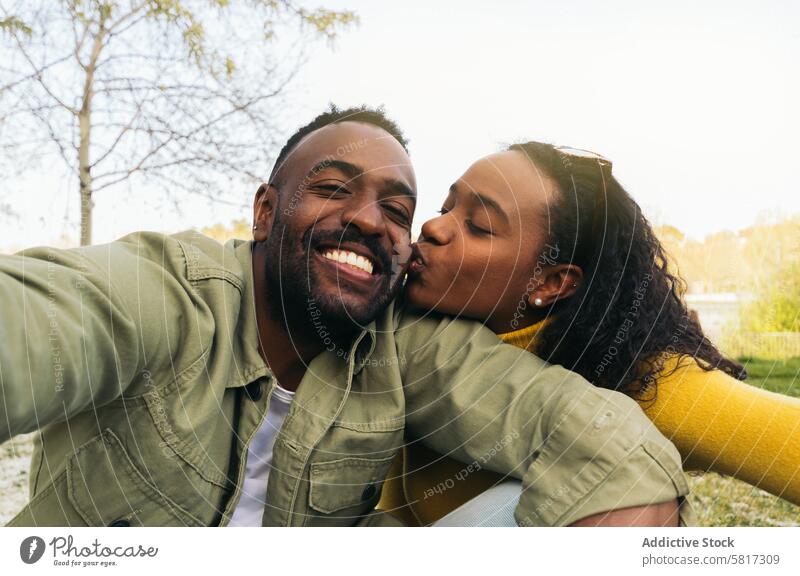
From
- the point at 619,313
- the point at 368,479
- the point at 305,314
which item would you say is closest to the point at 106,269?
the point at 305,314

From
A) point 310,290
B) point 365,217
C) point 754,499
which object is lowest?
point 754,499

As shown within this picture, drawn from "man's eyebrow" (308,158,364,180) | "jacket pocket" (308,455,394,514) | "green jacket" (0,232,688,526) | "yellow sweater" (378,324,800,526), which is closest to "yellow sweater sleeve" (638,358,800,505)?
"yellow sweater" (378,324,800,526)

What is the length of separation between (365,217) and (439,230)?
103mm

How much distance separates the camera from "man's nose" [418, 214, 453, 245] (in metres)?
0.92

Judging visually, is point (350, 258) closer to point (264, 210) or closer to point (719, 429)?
point (264, 210)

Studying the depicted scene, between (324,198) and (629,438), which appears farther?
(324,198)

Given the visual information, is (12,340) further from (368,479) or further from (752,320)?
(752,320)

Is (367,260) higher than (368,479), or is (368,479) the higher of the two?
(367,260)

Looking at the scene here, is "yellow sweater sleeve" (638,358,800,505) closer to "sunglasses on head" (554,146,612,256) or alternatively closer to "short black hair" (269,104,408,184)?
"sunglasses on head" (554,146,612,256)

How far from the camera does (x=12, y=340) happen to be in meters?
0.60

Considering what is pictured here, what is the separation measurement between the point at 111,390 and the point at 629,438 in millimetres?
553

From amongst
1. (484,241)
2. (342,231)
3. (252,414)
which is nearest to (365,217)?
(342,231)

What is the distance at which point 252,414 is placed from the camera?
2.91ft
